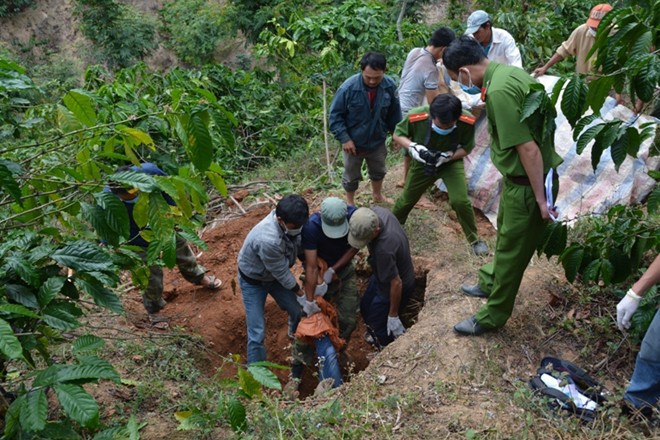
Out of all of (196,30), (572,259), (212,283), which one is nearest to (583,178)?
(572,259)

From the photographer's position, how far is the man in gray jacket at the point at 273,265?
12.8 ft

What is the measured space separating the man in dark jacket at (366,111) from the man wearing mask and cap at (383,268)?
1.06 metres

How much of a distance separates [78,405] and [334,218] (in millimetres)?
2241

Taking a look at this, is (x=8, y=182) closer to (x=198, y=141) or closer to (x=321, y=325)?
(x=198, y=141)

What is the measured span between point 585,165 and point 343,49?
3404 mm

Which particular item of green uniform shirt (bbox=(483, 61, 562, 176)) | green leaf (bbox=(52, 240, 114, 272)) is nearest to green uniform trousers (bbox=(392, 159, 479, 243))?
green uniform shirt (bbox=(483, 61, 562, 176))

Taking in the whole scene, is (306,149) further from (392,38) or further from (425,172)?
(425,172)

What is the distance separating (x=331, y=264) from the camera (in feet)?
14.7

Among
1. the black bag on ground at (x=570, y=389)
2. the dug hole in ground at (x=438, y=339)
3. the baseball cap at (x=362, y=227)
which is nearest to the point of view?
the black bag on ground at (x=570, y=389)

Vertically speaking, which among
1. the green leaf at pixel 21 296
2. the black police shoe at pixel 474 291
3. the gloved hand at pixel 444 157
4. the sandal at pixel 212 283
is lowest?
the sandal at pixel 212 283

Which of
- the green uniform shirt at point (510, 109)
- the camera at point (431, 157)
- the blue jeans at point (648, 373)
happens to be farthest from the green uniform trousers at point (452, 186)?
the blue jeans at point (648, 373)

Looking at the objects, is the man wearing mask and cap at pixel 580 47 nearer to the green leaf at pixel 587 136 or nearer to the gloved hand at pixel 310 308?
the green leaf at pixel 587 136

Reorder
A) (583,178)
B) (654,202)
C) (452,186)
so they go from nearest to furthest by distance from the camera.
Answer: (654,202) < (452,186) < (583,178)

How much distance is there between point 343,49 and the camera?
7.48 meters
